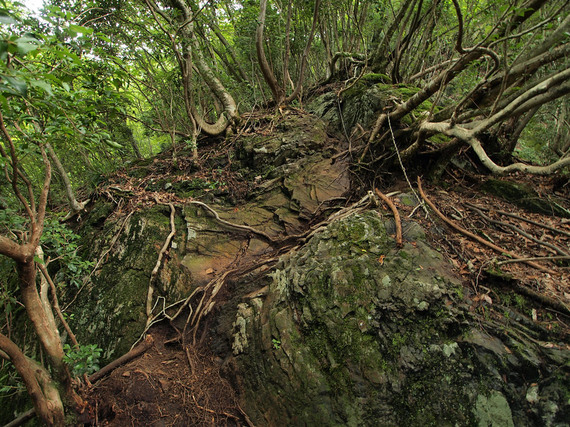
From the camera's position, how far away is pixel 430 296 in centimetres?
260

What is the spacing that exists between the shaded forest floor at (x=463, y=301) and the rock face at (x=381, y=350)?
215mm

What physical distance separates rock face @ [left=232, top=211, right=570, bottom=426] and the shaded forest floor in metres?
0.21

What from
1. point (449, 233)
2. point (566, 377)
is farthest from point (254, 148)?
point (566, 377)

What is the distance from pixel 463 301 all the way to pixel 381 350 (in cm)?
96

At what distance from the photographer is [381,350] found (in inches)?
101

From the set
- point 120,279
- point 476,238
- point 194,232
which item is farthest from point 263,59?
point 476,238

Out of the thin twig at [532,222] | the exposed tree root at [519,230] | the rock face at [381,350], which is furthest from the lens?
the thin twig at [532,222]

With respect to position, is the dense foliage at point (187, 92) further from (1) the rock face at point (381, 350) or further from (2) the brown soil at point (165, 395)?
(1) the rock face at point (381, 350)

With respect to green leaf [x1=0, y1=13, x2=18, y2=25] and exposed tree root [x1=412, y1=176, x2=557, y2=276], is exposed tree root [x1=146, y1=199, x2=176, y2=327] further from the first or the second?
exposed tree root [x1=412, y1=176, x2=557, y2=276]

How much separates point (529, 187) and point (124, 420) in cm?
619

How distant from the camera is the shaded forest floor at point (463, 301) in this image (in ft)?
8.02

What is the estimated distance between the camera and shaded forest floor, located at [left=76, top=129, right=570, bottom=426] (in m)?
2.45

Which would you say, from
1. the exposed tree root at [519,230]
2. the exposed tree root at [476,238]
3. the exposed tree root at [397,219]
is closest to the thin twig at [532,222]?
the exposed tree root at [519,230]

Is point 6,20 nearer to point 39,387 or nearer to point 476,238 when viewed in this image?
point 39,387
